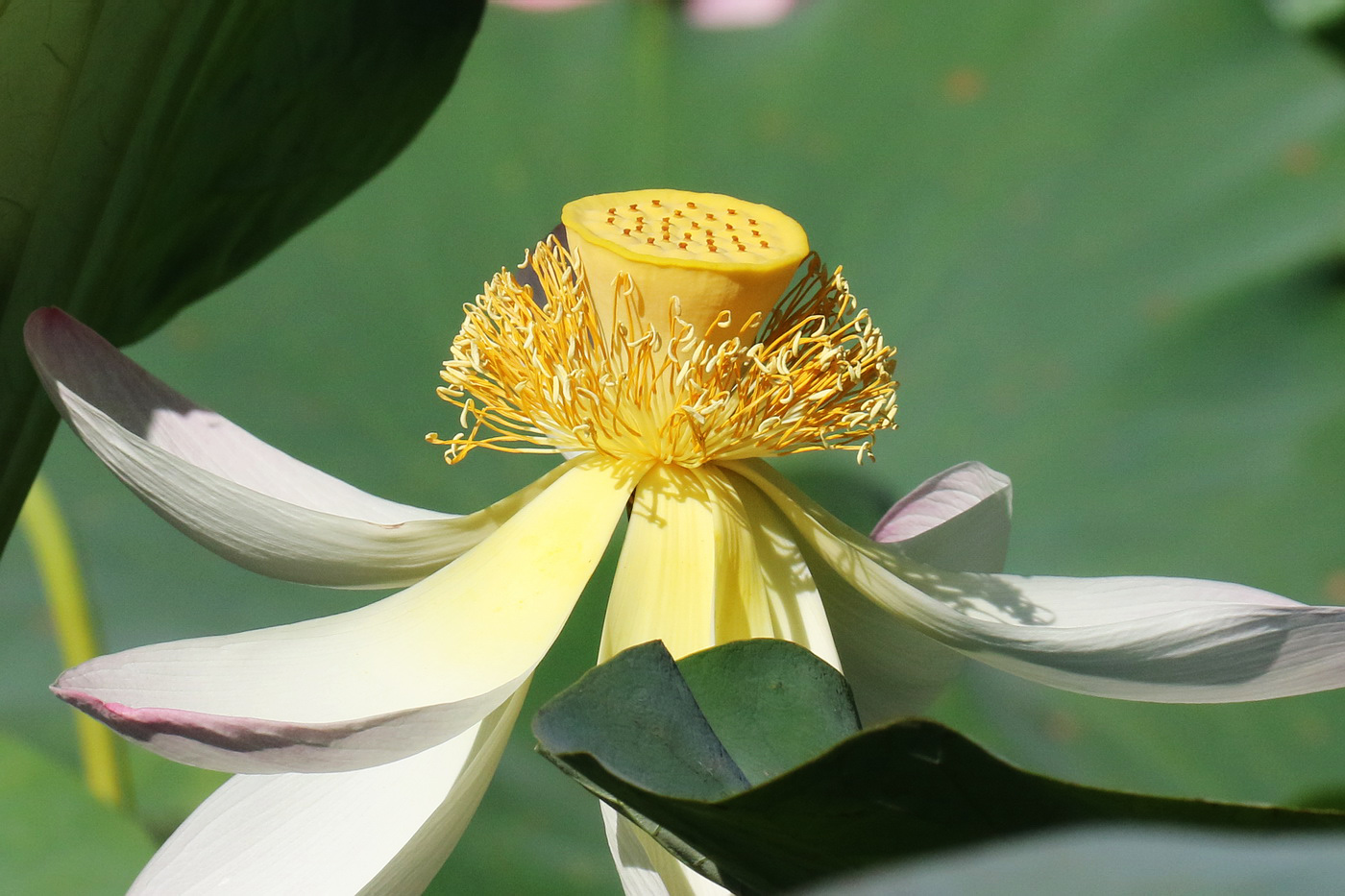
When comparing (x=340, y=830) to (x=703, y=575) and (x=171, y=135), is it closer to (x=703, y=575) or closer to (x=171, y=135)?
(x=703, y=575)

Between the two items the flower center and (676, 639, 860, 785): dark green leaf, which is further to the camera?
the flower center

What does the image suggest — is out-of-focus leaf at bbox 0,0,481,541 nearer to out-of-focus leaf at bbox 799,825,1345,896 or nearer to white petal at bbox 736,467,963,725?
white petal at bbox 736,467,963,725

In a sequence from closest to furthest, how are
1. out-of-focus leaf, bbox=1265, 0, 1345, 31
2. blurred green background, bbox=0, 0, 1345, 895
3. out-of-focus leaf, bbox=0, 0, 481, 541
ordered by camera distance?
out-of-focus leaf, bbox=0, 0, 481, 541 → blurred green background, bbox=0, 0, 1345, 895 → out-of-focus leaf, bbox=1265, 0, 1345, 31

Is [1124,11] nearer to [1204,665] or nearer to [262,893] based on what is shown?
[1204,665]

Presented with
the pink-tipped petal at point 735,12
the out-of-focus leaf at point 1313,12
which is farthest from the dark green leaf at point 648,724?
the out-of-focus leaf at point 1313,12

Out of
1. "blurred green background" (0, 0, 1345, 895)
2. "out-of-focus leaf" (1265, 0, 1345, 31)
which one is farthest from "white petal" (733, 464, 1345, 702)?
"out-of-focus leaf" (1265, 0, 1345, 31)

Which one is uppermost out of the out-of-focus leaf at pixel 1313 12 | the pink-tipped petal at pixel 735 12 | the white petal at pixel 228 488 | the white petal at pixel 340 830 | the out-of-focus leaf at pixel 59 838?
the out-of-focus leaf at pixel 1313 12

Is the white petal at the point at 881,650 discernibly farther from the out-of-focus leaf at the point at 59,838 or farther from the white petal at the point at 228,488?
the out-of-focus leaf at the point at 59,838

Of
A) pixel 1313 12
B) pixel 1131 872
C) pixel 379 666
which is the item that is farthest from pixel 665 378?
pixel 1313 12
